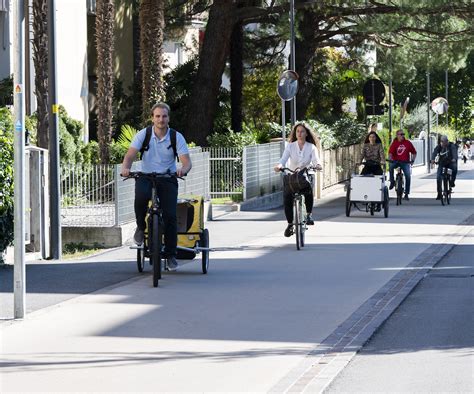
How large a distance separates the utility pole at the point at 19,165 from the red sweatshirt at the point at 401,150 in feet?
72.7

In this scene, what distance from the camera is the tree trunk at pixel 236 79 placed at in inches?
1549

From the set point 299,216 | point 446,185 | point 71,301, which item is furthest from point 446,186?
point 71,301

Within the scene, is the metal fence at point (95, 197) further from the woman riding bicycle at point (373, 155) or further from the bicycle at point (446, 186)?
the bicycle at point (446, 186)

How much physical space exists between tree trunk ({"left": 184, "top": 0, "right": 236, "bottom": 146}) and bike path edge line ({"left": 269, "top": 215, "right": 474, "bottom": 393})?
20.5 meters

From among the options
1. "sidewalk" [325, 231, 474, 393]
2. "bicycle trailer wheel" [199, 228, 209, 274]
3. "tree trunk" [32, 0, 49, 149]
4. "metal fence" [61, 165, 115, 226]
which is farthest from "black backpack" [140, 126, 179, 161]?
"tree trunk" [32, 0, 49, 149]

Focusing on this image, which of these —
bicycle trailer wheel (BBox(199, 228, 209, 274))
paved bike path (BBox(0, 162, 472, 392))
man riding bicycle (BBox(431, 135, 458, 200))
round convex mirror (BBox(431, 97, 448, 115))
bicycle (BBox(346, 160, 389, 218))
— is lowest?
paved bike path (BBox(0, 162, 472, 392))

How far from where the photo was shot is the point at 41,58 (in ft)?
76.0

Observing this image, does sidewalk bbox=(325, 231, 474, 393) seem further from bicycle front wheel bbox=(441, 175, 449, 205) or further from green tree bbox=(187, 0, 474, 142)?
green tree bbox=(187, 0, 474, 142)

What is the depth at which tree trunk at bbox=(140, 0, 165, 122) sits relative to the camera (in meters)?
31.8

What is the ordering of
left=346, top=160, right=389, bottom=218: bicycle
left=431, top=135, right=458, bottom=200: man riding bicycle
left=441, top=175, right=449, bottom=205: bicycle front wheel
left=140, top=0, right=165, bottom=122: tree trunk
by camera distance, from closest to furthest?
left=346, top=160, right=389, bottom=218: bicycle
left=140, top=0, right=165, bottom=122: tree trunk
left=441, top=175, right=449, bottom=205: bicycle front wheel
left=431, top=135, right=458, bottom=200: man riding bicycle

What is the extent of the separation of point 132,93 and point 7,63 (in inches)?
298

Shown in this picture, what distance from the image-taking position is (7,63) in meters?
33.9

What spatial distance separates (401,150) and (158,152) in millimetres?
19074

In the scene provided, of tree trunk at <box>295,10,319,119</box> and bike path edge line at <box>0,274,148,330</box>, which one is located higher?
tree trunk at <box>295,10,319,119</box>
